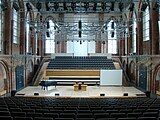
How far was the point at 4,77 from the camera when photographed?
28672 mm

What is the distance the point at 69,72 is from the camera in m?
38.5

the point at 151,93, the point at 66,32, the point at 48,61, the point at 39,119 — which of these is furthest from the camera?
the point at 48,61

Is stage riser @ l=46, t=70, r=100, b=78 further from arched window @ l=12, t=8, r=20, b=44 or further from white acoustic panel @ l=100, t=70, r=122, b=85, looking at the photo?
arched window @ l=12, t=8, r=20, b=44

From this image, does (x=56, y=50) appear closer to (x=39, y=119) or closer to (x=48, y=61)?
(x=48, y=61)

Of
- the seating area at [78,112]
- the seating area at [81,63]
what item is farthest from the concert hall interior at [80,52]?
the seating area at [78,112]

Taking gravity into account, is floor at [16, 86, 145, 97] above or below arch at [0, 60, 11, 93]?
below

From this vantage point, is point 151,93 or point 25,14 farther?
point 25,14

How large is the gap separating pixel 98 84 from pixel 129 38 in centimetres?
822

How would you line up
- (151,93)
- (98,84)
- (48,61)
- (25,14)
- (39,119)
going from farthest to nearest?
(48,61), (98,84), (25,14), (151,93), (39,119)

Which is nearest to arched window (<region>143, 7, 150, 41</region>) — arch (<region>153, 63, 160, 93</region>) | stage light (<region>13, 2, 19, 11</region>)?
arch (<region>153, 63, 160, 93</region>)

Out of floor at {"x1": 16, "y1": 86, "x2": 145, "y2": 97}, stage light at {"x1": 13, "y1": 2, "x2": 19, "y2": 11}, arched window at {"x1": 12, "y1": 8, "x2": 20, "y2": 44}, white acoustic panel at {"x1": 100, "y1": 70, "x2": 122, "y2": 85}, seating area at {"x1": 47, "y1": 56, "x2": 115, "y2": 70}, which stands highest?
stage light at {"x1": 13, "y1": 2, "x2": 19, "y2": 11}

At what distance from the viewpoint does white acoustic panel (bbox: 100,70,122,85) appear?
36.3 m

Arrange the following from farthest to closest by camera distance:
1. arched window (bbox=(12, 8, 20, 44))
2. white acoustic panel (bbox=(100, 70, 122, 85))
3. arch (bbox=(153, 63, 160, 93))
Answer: white acoustic panel (bbox=(100, 70, 122, 85)), arched window (bbox=(12, 8, 20, 44)), arch (bbox=(153, 63, 160, 93))

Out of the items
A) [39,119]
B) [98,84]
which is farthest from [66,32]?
[39,119]
